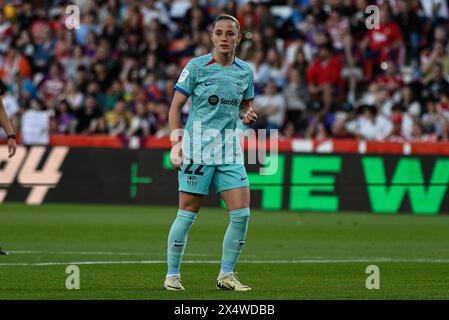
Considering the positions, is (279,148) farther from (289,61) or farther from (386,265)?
(386,265)

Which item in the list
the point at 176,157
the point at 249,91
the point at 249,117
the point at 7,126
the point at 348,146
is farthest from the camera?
the point at 348,146

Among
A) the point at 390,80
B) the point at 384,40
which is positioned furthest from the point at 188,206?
the point at 384,40

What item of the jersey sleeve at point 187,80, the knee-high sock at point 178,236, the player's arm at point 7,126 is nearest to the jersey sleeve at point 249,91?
the jersey sleeve at point 187,80

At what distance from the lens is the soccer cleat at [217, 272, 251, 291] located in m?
10.9

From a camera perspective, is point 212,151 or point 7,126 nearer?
point 212,151

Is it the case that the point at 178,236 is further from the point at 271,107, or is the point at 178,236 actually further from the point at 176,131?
the point at 271,107

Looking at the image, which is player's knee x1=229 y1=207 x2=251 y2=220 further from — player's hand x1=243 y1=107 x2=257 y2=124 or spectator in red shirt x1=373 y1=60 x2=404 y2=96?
spectator in red shirt x1=373 y1=60 x2=404 y2=96

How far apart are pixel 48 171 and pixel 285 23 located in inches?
288

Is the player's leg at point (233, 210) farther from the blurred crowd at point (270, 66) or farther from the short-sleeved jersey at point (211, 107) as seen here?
the blurred crowd at point (270, 66)

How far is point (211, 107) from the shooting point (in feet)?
35.9

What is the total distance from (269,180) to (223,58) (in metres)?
12.3

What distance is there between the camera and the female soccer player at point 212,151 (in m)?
10.9

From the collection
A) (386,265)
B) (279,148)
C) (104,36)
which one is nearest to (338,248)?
(386,265)

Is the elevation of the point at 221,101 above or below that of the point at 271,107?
above
